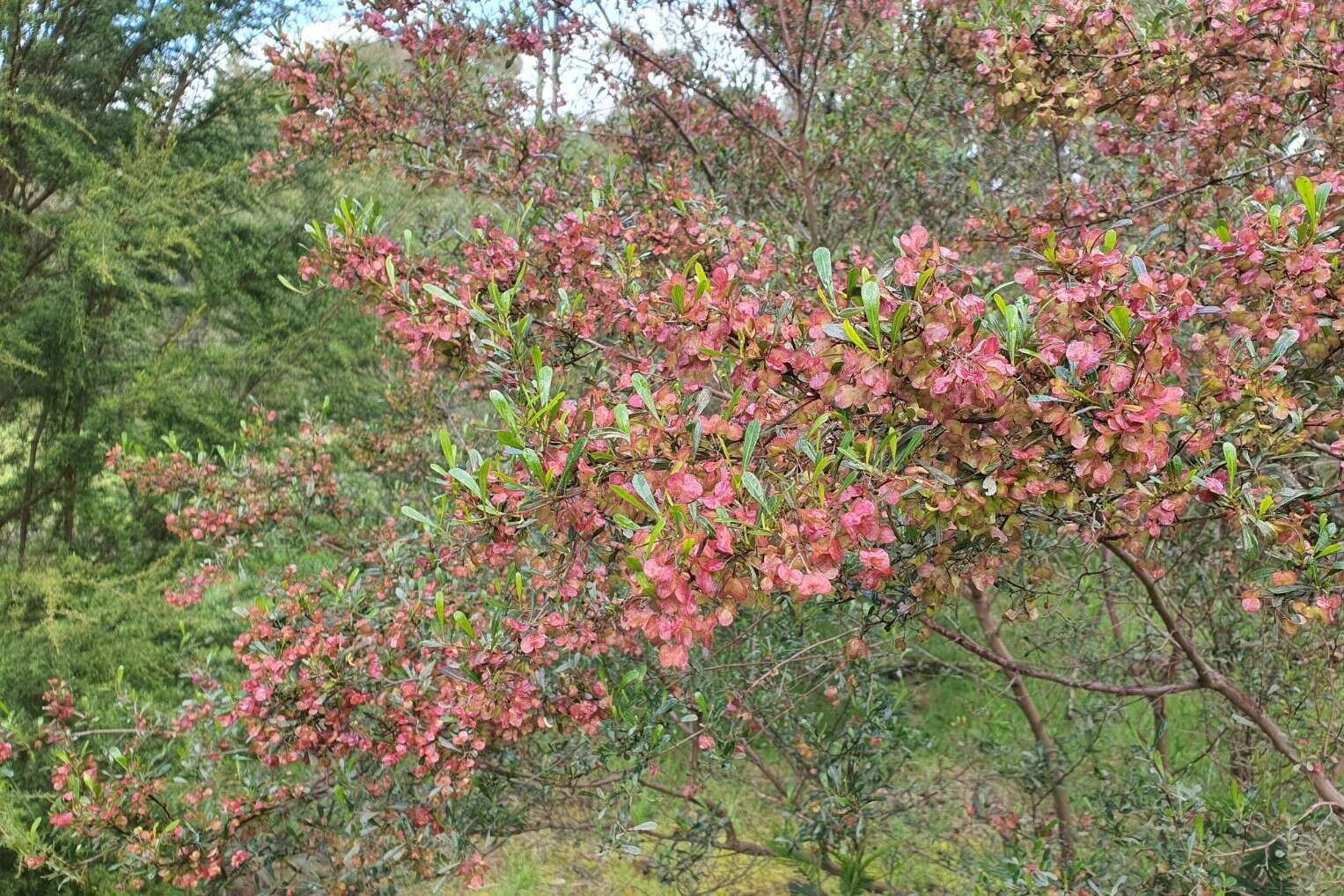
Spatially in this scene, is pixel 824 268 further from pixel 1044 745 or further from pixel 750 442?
pixel 1044 745

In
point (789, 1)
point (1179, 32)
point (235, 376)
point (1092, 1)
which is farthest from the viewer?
point (235, 376)

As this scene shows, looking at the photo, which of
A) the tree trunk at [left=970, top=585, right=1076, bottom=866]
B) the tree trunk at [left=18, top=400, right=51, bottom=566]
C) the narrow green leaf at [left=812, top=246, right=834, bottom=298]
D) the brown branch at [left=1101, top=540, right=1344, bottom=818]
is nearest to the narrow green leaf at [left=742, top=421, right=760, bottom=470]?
the narrow green leaf at [left=812, top=246, right=834, bottom=298]

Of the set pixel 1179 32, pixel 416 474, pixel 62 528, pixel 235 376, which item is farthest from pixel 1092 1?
pixel 62 528

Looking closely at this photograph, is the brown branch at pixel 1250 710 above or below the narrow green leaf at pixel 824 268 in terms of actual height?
below

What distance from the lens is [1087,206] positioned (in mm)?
2611

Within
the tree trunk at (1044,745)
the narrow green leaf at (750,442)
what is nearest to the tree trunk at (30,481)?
the tree trunk at (1044,745)

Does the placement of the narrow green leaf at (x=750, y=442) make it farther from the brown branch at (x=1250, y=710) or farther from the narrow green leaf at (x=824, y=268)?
the brown branch at (x=1250, y=710)

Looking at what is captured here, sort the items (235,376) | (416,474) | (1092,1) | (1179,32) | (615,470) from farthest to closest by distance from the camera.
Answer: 1. (235,376)
2. (416,474)
3. (1179,32)
4. (1092,1)
5. (615,470)

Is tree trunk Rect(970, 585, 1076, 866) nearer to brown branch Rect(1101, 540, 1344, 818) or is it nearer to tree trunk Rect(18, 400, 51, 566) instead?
brown branch Rect(1101, 540, 1344, 818)

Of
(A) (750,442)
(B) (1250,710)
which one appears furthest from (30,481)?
(B) (1250,710)

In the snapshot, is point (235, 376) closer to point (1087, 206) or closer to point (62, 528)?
point (62, 528)

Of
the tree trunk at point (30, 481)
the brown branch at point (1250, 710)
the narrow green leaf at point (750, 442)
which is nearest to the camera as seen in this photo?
the narrow green leaf at point (750, 442)

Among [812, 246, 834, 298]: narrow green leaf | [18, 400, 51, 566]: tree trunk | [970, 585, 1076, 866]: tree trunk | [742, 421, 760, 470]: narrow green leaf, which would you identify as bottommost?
[18, 400, 51, 566]: tree trunk

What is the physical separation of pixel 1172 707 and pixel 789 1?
4.11 metres
